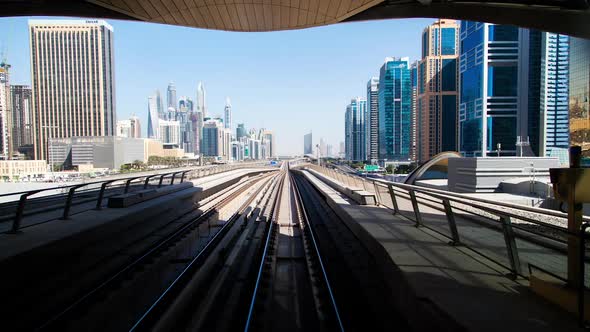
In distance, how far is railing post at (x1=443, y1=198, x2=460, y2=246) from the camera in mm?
5605

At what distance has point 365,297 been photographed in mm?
5930

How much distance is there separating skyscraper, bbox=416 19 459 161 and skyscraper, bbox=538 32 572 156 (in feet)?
90.2

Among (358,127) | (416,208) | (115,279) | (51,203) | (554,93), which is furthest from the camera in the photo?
(358,127)

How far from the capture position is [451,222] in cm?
582

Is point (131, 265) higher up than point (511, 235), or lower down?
lower down

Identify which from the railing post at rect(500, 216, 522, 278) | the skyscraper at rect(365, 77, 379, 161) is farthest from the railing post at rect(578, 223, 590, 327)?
the skyscraper at rect(365, 77, 379, 161)

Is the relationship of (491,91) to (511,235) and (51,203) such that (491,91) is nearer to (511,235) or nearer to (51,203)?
(511,235)

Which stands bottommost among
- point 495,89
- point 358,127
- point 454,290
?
point 454,290

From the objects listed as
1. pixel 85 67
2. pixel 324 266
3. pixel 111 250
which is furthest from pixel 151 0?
pixel 85 67

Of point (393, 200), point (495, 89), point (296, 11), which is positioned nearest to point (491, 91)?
point (495, 89)

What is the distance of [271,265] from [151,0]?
825 centimetres

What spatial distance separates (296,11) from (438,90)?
115m

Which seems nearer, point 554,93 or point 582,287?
point 582,287

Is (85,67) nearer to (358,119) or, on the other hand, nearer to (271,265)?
(271,265)
